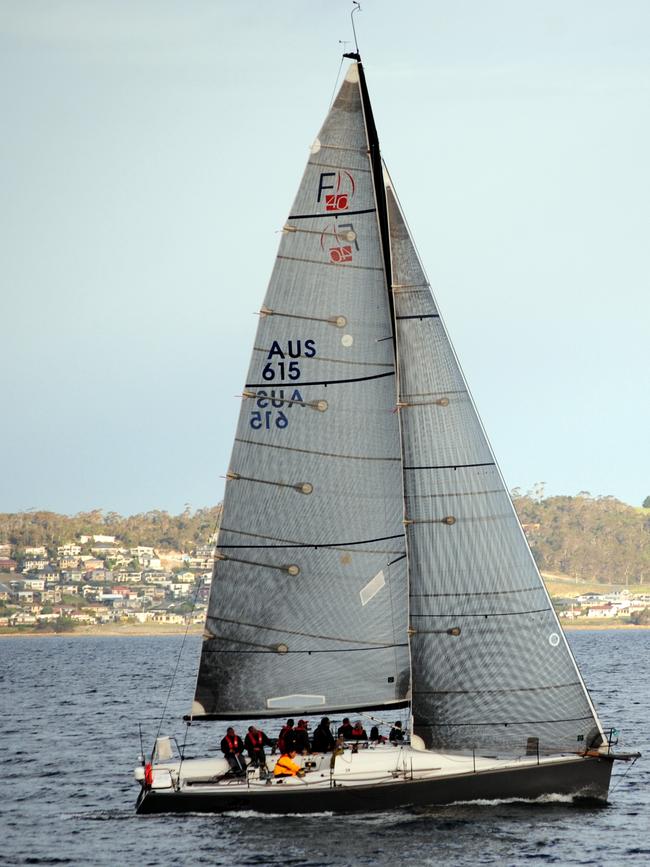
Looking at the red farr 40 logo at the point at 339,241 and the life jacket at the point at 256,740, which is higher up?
the red farr 40 logo at the point at 339,241

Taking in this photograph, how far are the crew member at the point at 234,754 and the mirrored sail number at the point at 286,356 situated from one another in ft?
25.5

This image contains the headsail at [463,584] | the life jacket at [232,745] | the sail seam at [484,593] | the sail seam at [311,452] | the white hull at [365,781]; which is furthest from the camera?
the sail seam at [311,452]

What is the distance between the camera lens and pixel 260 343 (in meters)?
31.5

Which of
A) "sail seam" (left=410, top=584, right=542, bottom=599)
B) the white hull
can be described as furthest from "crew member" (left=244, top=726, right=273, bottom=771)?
"sail seam" (left=410, top=584, right=542, bottom=599)

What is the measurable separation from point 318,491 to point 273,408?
207cm

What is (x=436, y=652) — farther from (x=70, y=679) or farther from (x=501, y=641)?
(x=70, y=679)

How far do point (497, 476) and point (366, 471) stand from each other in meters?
2.91

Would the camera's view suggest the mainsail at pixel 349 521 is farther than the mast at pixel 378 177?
No

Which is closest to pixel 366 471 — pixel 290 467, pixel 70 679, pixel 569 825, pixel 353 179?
pixel 290 467

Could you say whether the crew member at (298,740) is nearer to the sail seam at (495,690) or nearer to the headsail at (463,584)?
Answer: the headsail at (463,584)

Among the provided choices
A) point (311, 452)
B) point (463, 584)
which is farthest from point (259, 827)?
point (311, 452)

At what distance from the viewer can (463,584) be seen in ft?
102

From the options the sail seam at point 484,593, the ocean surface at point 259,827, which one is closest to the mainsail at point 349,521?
the sail seam at point 484,593

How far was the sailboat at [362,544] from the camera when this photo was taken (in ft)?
102
